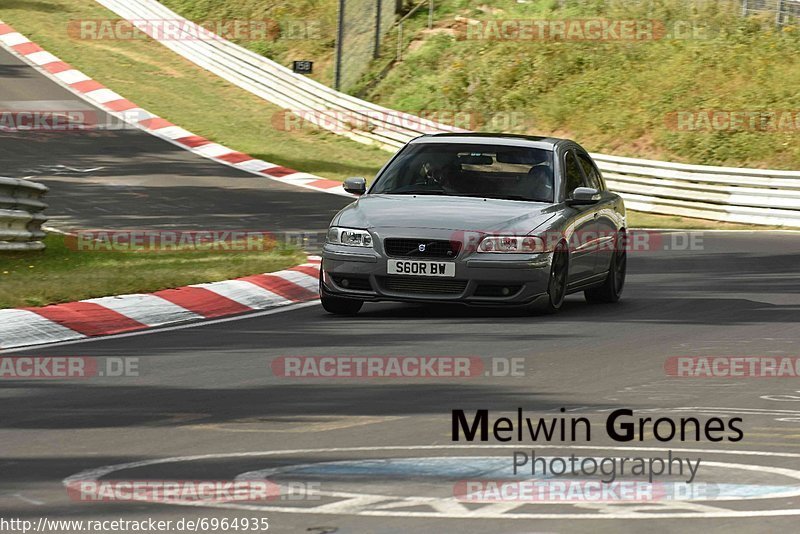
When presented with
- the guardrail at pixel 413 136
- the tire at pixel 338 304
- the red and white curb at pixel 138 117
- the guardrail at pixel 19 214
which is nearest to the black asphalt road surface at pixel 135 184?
the red and white curb at pixel 138 117

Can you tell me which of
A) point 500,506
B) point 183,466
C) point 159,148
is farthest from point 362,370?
point 159,148

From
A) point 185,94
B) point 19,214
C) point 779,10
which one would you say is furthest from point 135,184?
point 779,10

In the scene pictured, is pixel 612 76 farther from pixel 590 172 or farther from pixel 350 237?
pixel 350 237

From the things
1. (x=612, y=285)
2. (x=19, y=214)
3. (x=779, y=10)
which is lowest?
(x=612, y=285)

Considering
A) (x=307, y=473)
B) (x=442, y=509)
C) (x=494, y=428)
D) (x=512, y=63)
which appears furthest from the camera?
(x=512, y=63)

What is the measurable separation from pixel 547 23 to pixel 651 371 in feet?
93.8

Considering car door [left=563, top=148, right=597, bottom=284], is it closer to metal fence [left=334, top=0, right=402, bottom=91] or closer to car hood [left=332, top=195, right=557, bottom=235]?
car hood [left=332, top=195, right=557, bottom=235]

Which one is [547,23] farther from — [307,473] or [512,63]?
[307,473]

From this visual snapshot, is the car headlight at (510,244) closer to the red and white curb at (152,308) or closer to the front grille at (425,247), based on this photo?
the front grille at (425,247)

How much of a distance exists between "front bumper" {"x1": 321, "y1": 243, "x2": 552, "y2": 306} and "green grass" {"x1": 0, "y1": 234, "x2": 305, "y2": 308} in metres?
1.86

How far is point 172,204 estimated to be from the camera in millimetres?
23094

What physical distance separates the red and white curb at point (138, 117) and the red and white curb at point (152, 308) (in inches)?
493

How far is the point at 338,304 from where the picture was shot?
12703mm

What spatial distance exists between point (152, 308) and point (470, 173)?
292 centimetres
